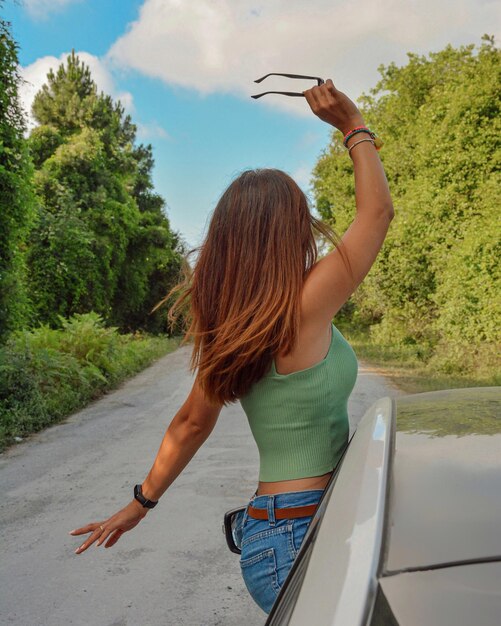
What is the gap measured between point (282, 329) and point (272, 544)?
1.77 ft

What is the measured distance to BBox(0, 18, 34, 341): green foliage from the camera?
12.0 m

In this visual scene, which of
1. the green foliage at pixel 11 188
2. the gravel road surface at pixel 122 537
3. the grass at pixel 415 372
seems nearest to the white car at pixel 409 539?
the gravel road surface at pixel 122 537

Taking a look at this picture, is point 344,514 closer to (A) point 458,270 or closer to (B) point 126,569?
(B) point 126,569

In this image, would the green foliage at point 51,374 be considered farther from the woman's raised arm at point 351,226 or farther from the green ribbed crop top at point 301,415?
the woman's raised arm at point 351,226

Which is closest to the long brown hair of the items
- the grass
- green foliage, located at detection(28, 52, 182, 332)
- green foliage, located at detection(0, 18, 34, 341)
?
green foliage, located at detection(0, 18, 34, 341)

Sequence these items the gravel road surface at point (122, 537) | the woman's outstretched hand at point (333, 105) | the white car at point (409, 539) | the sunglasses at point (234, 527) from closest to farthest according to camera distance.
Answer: the white car at point (409, 539), the woman's outstretched hand at point (333, 105), the sunglasses at point (234, 527), the gravel road surface at point (122, 537)

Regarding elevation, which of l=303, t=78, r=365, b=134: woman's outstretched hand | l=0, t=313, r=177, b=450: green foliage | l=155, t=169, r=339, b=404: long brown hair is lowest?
l=0, t=313, r=177, b=450: green foliage

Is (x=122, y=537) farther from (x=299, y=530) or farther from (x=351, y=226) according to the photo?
(x=351, y=226)

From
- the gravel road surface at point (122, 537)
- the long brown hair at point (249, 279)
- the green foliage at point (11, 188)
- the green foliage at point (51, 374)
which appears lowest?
Answer: the gravel road surface at point (122, 537)

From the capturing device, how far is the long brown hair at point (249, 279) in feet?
5.90

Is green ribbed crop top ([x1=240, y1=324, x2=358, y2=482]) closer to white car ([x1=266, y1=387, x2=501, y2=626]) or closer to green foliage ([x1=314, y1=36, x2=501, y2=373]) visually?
white car ([x1=266, y1=387, x2=501, y2=626])

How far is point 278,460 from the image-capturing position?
1880 mm

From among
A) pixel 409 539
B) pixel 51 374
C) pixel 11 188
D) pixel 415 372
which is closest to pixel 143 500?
pixel 409 539

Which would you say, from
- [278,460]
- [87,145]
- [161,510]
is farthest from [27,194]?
[87,145]
